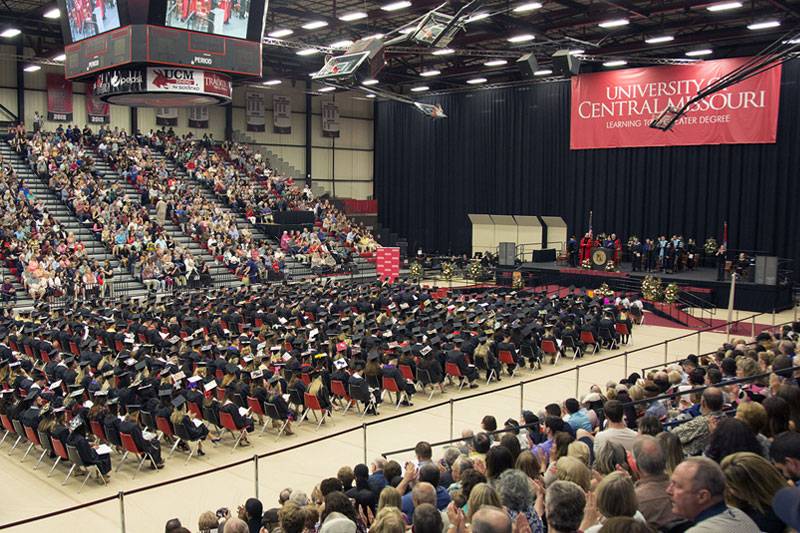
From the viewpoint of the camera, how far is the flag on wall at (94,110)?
3841 cm

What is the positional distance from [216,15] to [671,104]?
21295 millimetres

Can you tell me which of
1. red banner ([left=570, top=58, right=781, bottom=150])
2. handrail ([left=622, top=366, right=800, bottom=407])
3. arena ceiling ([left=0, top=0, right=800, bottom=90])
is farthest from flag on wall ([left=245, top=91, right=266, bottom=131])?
handrail ([left=622, top=366, right=800, bottom=407])

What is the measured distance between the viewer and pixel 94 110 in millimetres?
38562

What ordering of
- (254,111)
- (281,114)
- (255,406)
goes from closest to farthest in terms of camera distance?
(255,406) → (254,111) → (281,114)

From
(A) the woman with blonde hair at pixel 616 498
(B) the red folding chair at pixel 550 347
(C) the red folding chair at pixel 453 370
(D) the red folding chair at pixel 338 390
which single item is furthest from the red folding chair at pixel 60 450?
(B) the red folding chair at pixel 550 347

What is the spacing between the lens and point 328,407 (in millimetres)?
14578

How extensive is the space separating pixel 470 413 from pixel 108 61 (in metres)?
12.1

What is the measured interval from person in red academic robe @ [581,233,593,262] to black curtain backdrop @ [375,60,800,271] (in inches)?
123

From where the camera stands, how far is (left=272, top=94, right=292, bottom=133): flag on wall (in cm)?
4506

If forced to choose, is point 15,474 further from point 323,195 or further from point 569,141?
point 323,195

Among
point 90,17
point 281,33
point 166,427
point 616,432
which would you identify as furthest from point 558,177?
point 616,432

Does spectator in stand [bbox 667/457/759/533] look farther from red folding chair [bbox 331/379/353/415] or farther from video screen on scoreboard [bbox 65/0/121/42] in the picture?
video screen on scoreboard [bbox 65/0/121/42]

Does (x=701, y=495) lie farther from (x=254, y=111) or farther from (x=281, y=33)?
(x=254, y=111)

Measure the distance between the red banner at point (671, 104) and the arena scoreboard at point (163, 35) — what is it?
20906mm
